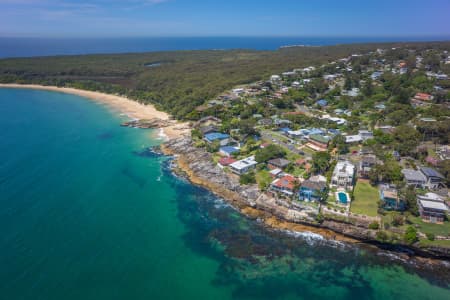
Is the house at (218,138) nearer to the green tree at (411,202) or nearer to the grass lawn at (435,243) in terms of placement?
the green tree at (411,202)

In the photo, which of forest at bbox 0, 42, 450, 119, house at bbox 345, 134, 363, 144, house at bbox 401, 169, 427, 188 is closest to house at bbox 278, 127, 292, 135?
house at bbox 345, 134, 363, 144

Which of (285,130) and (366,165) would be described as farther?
(285,130)

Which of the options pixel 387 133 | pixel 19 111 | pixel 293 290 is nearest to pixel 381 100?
pixel 387 133

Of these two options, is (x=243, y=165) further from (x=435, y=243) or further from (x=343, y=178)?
(x=435, y=243)

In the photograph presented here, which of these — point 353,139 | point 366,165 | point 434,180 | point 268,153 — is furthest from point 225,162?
point 434,180

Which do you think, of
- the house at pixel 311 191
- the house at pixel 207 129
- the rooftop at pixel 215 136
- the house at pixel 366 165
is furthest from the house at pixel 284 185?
the house at pixel 207 129

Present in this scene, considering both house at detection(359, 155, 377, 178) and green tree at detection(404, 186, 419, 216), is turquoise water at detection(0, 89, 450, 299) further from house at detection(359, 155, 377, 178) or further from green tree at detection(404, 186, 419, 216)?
house at detection(359, 155, 377, 178)

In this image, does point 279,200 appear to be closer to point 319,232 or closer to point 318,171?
point 319,232
